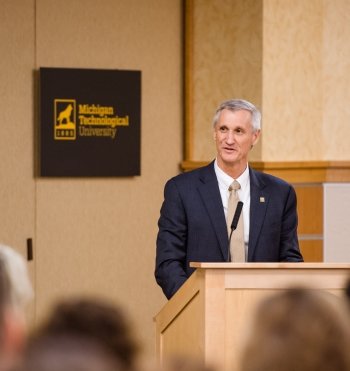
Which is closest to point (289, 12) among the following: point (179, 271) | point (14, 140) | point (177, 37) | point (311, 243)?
point (177, 37)

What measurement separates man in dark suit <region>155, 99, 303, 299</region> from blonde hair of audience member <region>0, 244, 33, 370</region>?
2539 mm

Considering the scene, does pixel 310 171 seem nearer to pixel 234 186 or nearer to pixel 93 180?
pixel 93 180

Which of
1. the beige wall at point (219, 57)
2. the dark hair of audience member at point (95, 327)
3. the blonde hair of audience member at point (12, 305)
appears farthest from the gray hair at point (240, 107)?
the dark hair of audience member at point (95, 327)

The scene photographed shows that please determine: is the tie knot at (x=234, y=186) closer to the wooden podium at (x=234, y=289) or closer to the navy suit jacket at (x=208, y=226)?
the navy suit jacket at (x=208, y=226)

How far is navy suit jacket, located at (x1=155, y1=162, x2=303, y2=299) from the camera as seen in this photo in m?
4.81

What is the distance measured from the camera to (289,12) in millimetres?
6992

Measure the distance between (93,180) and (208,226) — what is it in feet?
8.70

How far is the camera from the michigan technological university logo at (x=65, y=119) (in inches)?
286

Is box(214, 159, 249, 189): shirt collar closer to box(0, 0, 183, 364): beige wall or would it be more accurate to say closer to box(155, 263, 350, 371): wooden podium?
box(155, 263, 350, 371): wooden podium

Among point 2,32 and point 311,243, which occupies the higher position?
point 2,32

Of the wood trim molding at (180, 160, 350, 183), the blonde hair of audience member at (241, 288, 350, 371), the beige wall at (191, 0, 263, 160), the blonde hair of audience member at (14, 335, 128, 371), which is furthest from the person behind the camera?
the beige wall at (191, 0, 263, 160)

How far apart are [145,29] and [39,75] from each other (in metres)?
0.81

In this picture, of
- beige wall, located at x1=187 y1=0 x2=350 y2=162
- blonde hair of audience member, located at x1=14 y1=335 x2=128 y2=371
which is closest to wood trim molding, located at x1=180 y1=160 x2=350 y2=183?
beige wall, located at x1=187 y1=0 x2=350 y2=162

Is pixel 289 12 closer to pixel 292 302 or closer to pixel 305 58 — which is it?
pixel 305 58
